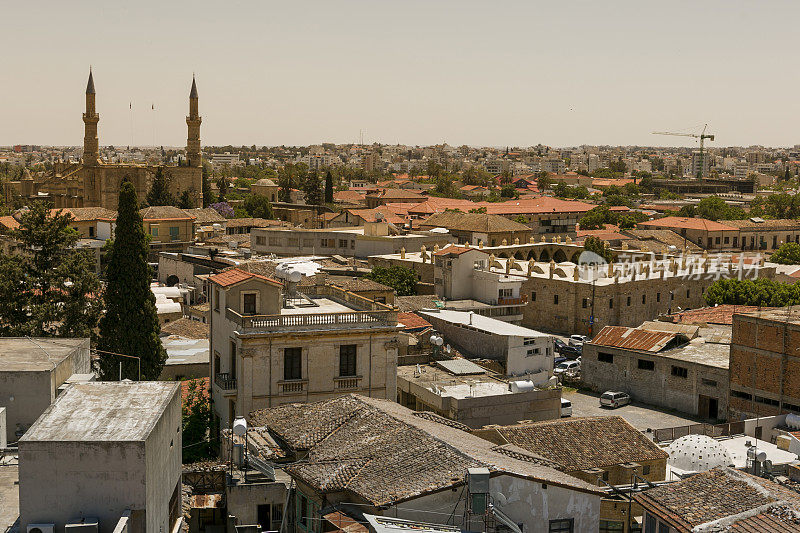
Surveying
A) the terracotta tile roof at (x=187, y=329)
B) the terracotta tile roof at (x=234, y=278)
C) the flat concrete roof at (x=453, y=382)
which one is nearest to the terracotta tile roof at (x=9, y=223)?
the terracotta tile roof at (x=187, y=329)

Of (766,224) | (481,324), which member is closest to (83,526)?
(481,324)

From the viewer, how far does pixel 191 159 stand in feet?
325

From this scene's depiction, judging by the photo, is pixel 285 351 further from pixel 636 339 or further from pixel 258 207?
pixel 258 207

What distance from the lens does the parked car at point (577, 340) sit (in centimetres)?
4312

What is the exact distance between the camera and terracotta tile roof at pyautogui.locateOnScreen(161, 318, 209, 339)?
3397cm

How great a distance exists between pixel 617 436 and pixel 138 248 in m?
14.5

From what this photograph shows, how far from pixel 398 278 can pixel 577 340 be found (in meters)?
8.93

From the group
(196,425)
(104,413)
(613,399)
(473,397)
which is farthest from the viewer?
(613,399)

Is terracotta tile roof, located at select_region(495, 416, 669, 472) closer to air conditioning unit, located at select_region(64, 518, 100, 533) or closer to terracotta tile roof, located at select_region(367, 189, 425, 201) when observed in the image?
air conditioning unit, located at select_region(64, 518, 100, 533)

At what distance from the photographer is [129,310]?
26.3m

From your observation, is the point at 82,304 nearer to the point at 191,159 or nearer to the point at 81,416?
the point at 81,416

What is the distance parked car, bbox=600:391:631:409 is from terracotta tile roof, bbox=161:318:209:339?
1427cm

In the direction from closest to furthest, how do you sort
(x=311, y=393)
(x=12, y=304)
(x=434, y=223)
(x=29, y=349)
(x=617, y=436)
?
(x=29, y=349)
(x=617, y=436)
(x=311, y=393)
(x=12, y=304)
(x=434, y=223)

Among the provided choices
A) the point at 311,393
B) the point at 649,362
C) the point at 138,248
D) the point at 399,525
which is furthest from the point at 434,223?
the point at 399,525
